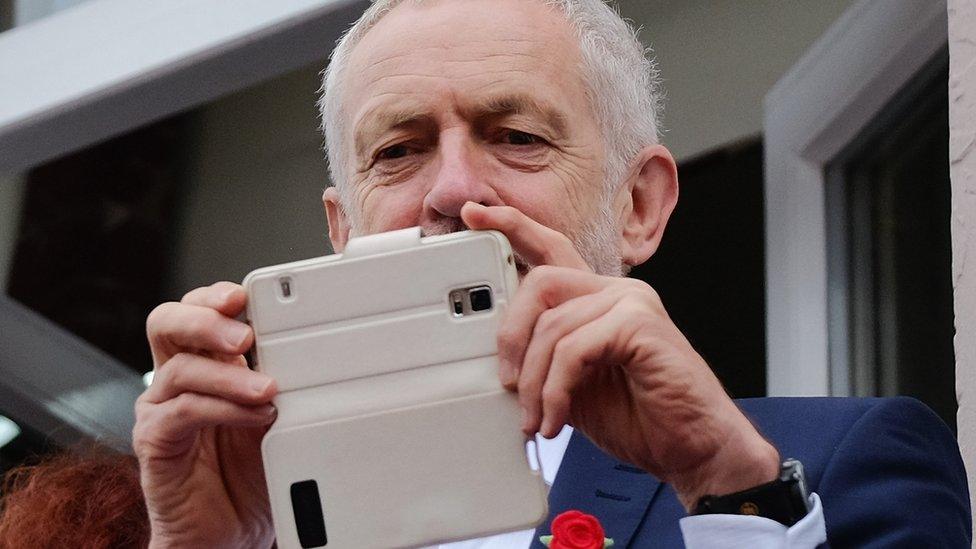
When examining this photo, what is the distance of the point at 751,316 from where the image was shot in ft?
12.9

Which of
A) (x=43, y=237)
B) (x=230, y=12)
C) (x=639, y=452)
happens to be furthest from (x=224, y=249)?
(x=639, y=452)

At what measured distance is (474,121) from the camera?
5.81 ft

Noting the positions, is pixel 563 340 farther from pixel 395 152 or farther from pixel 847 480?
pixel 395 152

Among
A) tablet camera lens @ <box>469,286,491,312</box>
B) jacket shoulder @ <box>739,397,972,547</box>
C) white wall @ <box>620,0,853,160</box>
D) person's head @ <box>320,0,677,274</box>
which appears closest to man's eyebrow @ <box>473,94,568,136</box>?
person's head @ <box>320,0,677,274</box>

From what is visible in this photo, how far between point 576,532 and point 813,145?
189cm

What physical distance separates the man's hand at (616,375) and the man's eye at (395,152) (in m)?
0.49

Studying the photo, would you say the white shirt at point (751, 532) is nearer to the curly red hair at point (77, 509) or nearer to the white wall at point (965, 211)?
the white wall at point (965, 211)

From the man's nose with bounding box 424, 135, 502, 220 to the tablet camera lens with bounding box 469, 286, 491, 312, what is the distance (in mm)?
366

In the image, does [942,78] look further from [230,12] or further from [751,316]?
[230,12]

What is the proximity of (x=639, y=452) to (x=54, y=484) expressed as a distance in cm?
129

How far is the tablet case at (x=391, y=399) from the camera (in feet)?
4.11

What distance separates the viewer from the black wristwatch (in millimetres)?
1310

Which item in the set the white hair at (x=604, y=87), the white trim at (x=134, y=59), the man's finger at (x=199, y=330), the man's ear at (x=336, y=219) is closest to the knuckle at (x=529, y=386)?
the man's finger at (x=199, y=330)

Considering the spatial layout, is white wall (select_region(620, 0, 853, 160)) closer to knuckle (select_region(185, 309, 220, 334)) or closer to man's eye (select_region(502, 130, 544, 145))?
man's eye (select_region(502, 130, 544, 145))
